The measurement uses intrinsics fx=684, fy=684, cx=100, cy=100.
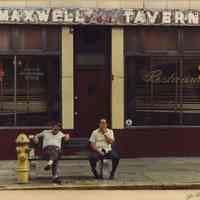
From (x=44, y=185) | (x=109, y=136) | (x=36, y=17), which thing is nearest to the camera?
(x=44, y=185)

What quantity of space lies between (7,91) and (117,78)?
3.16m

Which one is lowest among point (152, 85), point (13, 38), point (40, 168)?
point (40, 168)

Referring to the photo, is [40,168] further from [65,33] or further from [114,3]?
[114,3]

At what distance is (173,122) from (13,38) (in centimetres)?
523

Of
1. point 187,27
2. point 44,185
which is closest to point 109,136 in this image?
point 44,185

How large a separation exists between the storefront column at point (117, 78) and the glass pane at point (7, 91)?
2891mm

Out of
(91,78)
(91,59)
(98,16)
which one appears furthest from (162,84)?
(98,16)

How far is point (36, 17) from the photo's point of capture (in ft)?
63.1

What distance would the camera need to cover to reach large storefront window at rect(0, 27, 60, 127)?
19297 mm

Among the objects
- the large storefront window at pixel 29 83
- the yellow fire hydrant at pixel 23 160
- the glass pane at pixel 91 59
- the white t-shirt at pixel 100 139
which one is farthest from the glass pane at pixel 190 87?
the yellow fire hydrant at pixel 23 160

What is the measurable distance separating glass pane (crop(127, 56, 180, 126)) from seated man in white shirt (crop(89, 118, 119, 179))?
3637 mm
